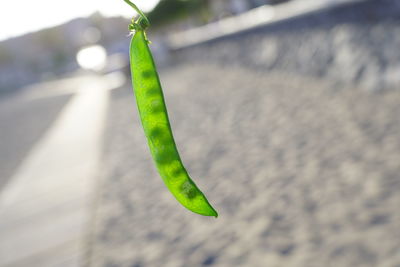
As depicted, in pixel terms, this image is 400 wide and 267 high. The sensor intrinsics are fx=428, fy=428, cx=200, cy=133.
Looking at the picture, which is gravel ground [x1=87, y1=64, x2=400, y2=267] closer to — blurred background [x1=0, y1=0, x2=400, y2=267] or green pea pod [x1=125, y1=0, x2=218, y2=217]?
blurred background [x1=0, y1=0, x2=400, y2=267]

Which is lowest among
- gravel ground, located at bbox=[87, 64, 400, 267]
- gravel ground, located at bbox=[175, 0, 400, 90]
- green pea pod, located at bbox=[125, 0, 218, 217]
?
green pea pod, located at bbox=[125, 0, 218, 217]

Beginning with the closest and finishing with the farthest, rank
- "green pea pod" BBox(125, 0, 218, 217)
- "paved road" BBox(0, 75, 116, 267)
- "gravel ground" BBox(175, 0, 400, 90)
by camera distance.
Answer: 1. "green pea pod" BBox(125, 0, 218, 217)
2. "paved road" BBox(0, 75, 116, 267)
3. "gravel ground" BBox(175, 0, 400, 90)

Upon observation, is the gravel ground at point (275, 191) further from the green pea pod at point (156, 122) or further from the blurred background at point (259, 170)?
the green pea pod at point (156, 122)

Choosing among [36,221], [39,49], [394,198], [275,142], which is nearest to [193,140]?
[275,142]

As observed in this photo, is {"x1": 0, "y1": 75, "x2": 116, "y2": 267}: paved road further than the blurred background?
Yes

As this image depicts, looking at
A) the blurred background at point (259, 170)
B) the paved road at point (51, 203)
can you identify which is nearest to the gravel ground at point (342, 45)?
the blurred background at point (259, 170)

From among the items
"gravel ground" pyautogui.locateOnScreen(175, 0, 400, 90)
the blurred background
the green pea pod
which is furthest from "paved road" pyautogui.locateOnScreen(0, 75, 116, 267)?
"gravel ground" pyautogui.locateOnScreen(175, 0, 400, 90)
